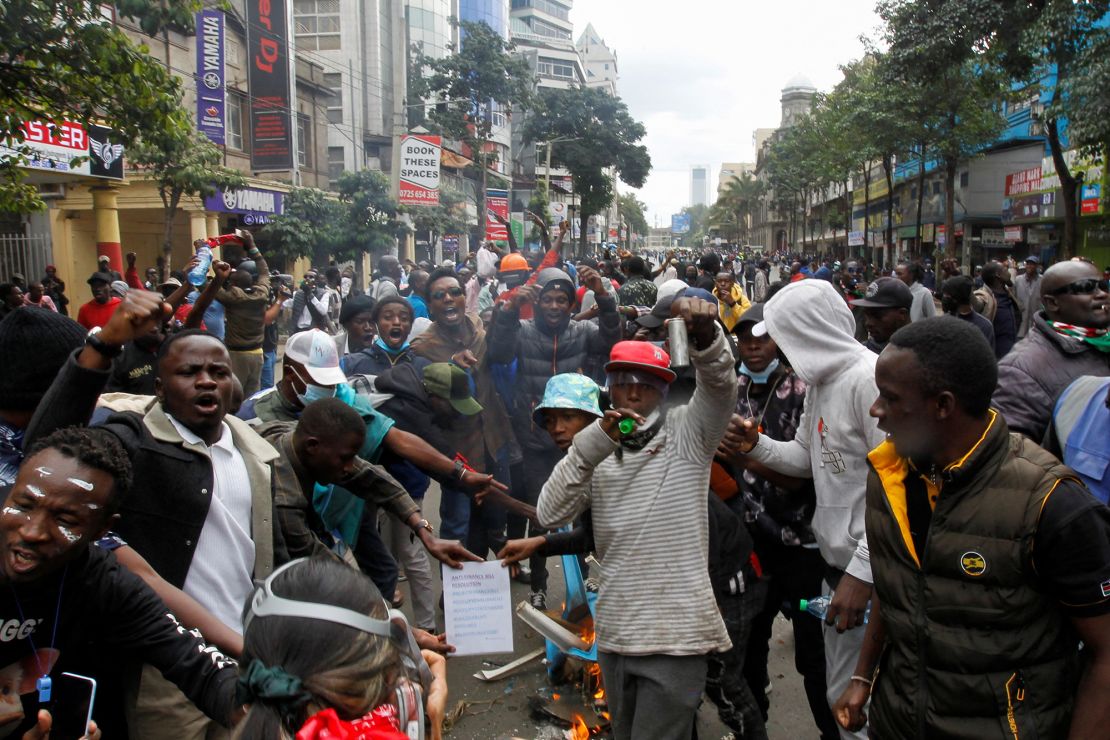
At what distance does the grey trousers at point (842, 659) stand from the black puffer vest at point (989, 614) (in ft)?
2.82

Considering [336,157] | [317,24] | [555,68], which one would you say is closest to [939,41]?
[336,157]

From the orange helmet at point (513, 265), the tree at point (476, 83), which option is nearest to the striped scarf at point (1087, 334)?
the orange helmet at point (513, 265)

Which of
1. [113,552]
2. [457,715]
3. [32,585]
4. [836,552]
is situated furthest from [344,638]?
[457,715]

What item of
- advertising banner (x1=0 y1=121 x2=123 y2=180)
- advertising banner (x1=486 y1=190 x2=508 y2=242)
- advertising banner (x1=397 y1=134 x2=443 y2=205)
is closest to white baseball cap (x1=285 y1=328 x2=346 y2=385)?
advertising banner (x1=0 y1=121 x2=123 y2=180)

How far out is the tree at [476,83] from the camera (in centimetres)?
3628

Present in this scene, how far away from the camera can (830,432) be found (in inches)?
120

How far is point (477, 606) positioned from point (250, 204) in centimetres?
2358

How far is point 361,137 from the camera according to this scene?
42.3 meters

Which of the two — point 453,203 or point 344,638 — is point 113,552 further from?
point 453,203

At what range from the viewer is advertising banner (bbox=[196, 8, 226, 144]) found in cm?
2017

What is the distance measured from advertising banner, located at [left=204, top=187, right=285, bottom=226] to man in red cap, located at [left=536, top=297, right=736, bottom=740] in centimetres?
2170

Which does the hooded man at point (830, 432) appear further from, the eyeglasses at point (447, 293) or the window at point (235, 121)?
the window at point (235, 121)

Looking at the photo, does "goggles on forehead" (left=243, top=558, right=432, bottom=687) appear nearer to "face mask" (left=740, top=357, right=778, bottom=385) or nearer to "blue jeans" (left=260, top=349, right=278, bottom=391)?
"face mask" (left=740, top=357, right=778, bottom=385)

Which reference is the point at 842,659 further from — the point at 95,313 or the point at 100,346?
the point at 95,313
